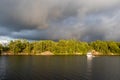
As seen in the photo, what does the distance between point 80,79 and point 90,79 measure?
3622 millimetres

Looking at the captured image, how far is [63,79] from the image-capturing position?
228 ft

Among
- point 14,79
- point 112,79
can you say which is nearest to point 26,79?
point 14,79

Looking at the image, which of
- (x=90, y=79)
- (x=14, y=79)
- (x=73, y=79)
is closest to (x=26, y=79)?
(x=14, y=79)

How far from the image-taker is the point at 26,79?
225ft

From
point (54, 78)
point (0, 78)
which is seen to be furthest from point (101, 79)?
point (0, 78)

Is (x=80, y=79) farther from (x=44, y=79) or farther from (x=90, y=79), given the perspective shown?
(x=44, y=79)

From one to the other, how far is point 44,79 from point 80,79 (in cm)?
1312

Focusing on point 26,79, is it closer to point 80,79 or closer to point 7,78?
point 7,78

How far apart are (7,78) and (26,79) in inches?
278

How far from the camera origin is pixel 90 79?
70750 mm

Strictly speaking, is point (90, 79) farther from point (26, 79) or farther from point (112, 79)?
point (26, 79)

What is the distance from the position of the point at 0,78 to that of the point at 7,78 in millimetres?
2592

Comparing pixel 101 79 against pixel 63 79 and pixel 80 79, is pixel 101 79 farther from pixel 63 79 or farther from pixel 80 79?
pixel 63 79

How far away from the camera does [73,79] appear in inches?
2761
